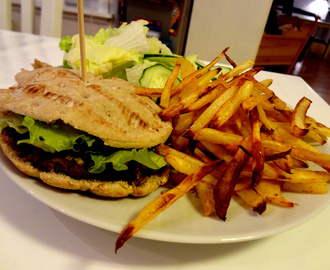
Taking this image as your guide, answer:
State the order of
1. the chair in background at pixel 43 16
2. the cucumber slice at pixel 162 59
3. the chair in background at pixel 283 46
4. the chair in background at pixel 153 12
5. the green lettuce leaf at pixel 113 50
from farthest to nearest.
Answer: the chair in background at pixel 283 46 < the chair in background at pixel 153 12 < the chair in background at pixel 43 16 < the cucumber slice at pixel 162 59 < the green lettuce leaf at pixel 113 50

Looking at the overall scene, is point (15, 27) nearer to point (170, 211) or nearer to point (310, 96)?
point (310, 96)

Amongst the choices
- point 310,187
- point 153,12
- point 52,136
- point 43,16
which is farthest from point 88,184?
point 153,12

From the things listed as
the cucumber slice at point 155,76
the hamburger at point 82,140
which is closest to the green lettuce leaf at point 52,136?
the hamburger at point 82,140

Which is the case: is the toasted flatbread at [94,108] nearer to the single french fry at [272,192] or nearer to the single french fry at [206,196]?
the single french fry at [206,196]

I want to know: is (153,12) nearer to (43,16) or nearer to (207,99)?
(43,16)

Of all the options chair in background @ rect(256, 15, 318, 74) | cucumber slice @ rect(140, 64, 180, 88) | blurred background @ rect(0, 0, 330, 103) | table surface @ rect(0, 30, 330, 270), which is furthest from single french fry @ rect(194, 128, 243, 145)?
chair in background @ rect(256, 15, 318, 74)

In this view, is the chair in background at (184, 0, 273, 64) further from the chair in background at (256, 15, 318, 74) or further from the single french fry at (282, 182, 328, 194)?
the single french fry at (282, 182, 328, 194)
